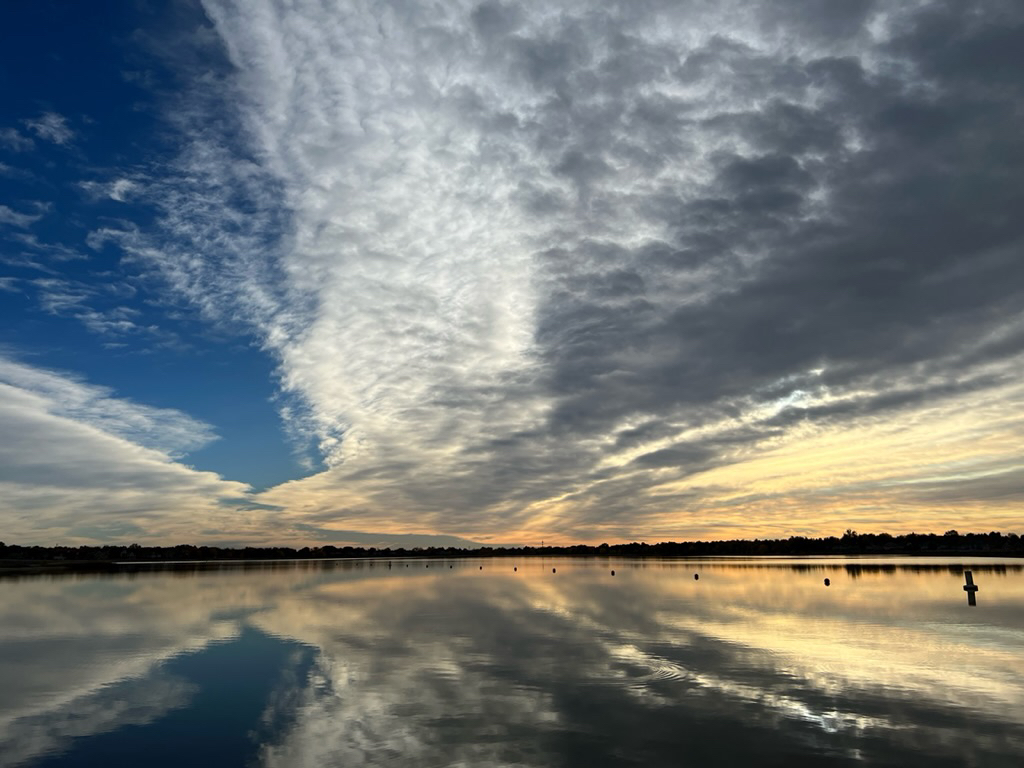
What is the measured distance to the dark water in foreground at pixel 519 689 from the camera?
17.7 meters

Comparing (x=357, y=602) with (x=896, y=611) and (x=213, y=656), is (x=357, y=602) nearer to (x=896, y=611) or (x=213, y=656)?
→ (x=213, y=656)

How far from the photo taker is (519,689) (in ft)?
80.6

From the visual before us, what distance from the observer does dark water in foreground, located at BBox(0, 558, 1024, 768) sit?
17.7m

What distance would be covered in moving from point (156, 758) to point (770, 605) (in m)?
51.7

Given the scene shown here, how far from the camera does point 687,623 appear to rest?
44219mm

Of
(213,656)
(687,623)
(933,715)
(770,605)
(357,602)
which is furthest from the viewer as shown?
(357,602)

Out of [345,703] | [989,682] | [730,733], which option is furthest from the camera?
[989,682]

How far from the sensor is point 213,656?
109 feet

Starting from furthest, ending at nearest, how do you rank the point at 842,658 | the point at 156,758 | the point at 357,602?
the point at 357,602 < the point at 842,658 < the point at 156,758

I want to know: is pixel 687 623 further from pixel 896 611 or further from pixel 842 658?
pixel 896 611

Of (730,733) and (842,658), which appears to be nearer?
(730,733)

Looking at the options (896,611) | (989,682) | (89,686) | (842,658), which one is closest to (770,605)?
(896,611)

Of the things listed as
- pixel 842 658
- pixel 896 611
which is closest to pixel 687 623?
pixel 842 658

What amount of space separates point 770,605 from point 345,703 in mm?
45305
